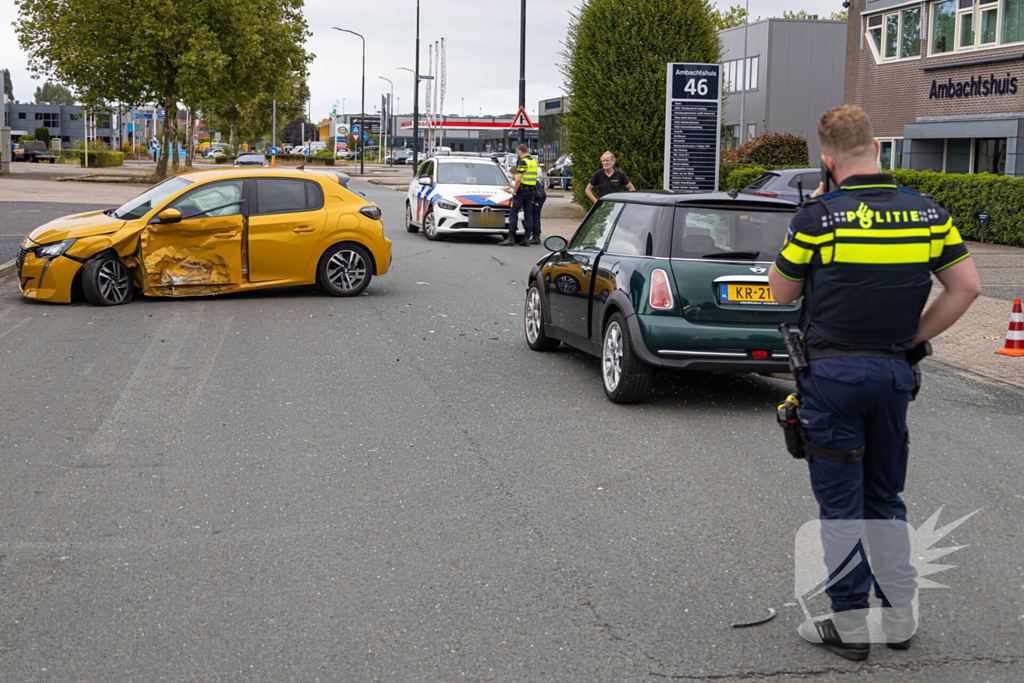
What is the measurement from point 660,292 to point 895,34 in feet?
90.1

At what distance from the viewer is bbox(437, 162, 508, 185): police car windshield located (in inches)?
856

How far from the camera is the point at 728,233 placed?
756 centimetres

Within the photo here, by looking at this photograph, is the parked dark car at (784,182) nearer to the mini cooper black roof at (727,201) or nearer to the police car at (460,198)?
the police car at (460,198)

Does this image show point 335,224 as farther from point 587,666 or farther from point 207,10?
point 207,10

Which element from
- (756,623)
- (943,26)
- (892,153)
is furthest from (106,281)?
(892,153)

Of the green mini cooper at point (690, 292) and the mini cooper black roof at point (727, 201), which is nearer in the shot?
the green mini cooper at point (690, 292)

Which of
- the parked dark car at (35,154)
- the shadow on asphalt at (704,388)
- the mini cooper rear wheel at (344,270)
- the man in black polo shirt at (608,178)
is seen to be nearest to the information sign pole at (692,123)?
the man in black polo shirt at (608,178)

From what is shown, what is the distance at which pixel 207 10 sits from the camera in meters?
42.7

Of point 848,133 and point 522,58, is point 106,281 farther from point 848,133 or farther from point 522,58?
point 522,58

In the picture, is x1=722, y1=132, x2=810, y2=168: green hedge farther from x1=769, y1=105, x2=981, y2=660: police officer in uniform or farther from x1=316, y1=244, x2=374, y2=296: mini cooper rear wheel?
x1=769, y1=105, x2=981, y2=660: police officer in uniform

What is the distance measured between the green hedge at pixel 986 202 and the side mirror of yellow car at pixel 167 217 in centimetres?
1417

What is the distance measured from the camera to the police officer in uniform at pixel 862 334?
3.57 metres

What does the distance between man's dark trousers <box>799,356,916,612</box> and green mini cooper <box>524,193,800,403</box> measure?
141 inches

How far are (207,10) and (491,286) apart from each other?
1287 inches
